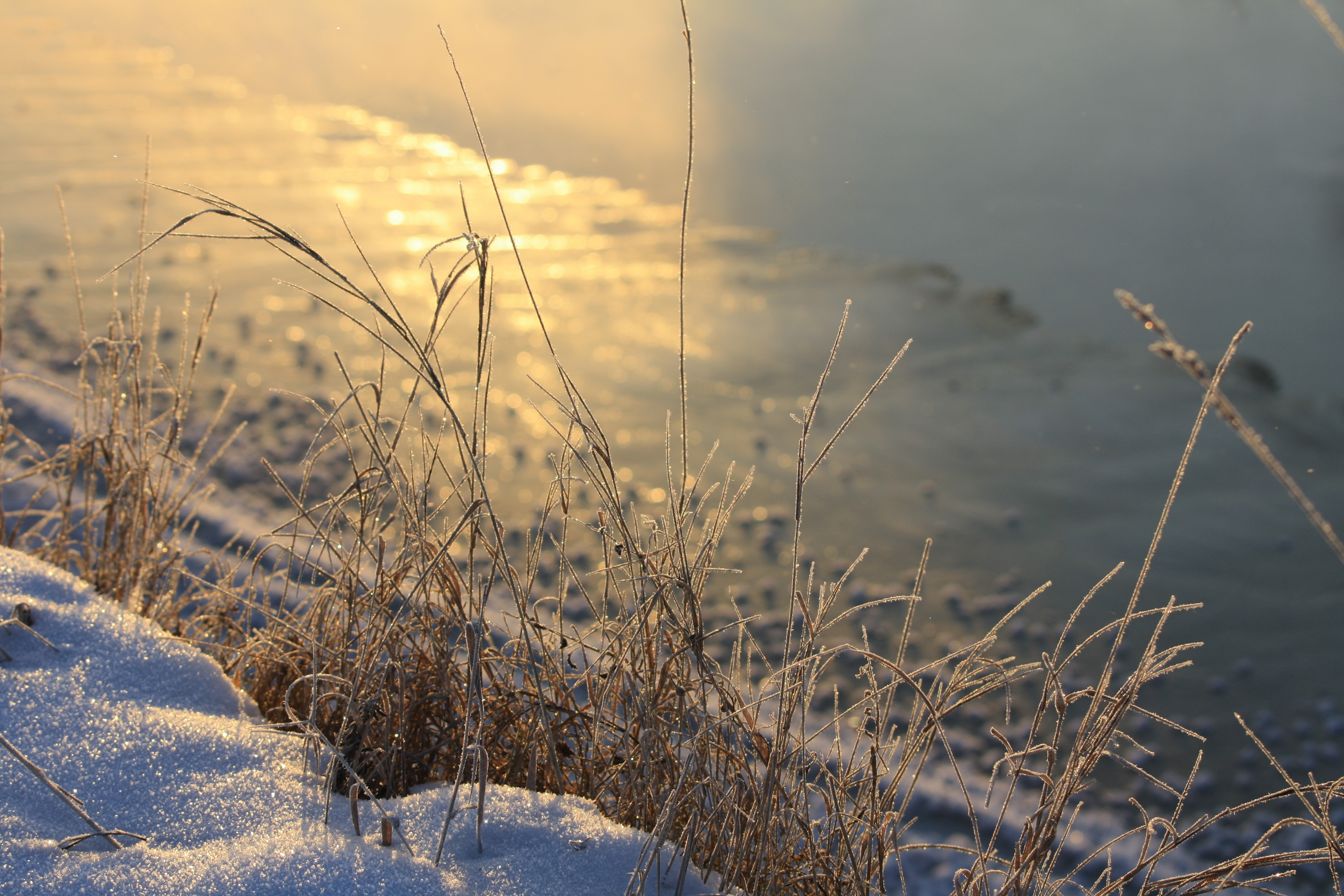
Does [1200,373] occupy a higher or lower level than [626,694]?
higher

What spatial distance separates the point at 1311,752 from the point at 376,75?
6578 mm

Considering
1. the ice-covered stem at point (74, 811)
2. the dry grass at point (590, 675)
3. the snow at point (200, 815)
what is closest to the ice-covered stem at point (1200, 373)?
the dry grass at point (590, 675)

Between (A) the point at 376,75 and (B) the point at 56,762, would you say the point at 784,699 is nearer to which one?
(B) the point at 56,762

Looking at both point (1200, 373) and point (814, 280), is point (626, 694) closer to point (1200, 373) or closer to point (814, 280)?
point (1200, 373)

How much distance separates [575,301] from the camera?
4336mm

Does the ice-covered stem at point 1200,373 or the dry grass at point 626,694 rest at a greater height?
the ice-covered stem at point 1200,373

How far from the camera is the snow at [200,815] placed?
882 millimetres

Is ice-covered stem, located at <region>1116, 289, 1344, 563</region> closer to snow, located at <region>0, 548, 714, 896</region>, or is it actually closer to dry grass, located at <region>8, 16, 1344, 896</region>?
dry grass, located at <region>8, 16, 1344, 896</region>

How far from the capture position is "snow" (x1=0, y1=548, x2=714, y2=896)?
2.89ft

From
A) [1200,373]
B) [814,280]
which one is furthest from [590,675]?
[814,280]

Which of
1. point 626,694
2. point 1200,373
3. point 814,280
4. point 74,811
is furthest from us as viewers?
point 814,280

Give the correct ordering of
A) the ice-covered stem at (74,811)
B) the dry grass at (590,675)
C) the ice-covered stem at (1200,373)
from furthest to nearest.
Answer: the dry grass at (590,675) → the ice-covered stem at (74,811) → the ice-covered stem at (1200,373)

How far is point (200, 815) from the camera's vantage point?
3.20ft

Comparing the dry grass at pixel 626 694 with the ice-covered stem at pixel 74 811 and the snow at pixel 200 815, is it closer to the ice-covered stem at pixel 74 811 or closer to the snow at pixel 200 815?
Answer: the snow at pixel 200 815
